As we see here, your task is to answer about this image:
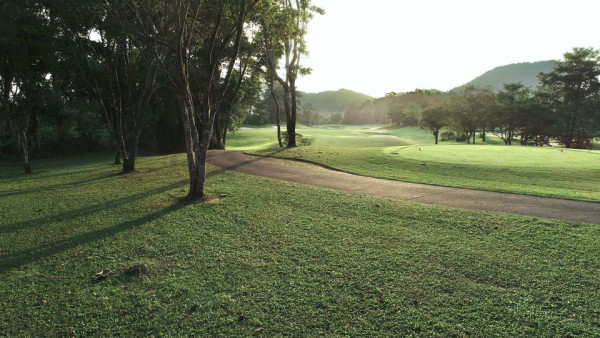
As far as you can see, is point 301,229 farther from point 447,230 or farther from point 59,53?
point 59,53

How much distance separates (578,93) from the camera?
183 ft

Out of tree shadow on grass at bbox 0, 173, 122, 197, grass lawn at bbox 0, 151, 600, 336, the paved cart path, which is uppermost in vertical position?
tree shadow on grass at bbox 0, 173, 122, 197

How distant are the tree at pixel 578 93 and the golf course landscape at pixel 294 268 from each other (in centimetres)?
5484

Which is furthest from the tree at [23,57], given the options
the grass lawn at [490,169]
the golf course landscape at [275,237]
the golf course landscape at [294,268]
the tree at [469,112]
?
the tree at [469,112]

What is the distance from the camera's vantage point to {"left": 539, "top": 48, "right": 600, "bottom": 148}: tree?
51.4 m

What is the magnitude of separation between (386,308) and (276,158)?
606 inches

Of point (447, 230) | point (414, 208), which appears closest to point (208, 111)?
point (414, 208)

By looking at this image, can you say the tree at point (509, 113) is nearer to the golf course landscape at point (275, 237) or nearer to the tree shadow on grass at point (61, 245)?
the golf course landscape at point (275, 237)

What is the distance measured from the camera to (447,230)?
278 inches

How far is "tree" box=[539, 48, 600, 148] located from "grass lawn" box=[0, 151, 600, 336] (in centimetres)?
5497

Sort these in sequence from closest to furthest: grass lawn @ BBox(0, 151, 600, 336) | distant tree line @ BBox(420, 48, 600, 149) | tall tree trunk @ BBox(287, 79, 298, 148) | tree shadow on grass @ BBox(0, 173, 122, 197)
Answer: grass lawn @ BBox(0, 151, 600, 336)
tree shadow on grass @ BBox(0, 173, 122, 197)
tall tree trunk @ BBox(287, 79, 298, 148)
distant tree line @ BBox(420, 48, 600, 149)

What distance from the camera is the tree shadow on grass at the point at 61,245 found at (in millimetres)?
6066

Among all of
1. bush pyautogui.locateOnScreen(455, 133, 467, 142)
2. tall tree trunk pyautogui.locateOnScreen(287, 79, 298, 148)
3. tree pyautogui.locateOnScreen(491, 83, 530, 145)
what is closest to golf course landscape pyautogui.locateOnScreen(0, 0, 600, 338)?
tall tree trunk pyautogui.locateOnScreen(287, 79, 298, 148)

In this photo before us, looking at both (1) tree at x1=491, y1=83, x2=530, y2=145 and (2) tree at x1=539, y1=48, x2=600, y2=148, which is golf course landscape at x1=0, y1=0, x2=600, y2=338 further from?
(2) tree at x1=539, y1=48, x2=600, y2=148
